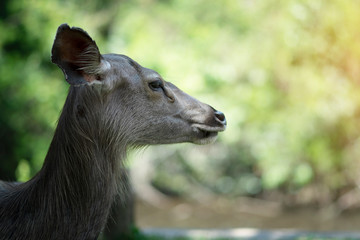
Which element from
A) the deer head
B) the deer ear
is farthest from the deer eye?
the deer ear

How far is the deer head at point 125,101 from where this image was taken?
302cm

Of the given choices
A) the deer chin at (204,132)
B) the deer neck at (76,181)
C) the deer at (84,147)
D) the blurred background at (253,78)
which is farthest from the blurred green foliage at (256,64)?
the deer neck at (76,181)

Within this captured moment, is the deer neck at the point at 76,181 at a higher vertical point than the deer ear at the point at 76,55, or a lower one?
lower

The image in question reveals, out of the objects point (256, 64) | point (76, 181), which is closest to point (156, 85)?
point (76, 181)

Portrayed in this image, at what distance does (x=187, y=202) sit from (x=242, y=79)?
3.41 m

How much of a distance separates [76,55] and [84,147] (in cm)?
52

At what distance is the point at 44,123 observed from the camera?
9805 millimetres

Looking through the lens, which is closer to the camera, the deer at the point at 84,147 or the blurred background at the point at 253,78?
the deer at the point at 84,147

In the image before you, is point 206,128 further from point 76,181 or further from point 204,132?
point 76,181

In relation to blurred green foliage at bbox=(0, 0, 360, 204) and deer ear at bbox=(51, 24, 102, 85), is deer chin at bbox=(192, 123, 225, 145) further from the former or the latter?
blurred green foliage at bbox=(0, 0, 360, 204)

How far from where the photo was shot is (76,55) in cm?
303

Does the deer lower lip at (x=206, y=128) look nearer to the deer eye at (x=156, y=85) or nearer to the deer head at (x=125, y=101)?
the deer head at (x=125, y=101)

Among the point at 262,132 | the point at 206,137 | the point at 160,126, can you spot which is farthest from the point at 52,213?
the point at 262,132

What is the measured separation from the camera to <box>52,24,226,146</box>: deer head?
3021 mm
